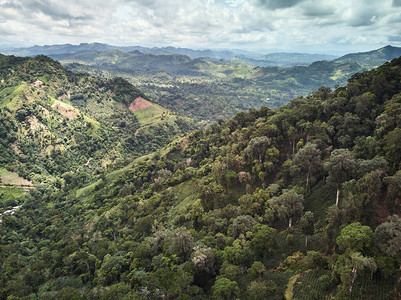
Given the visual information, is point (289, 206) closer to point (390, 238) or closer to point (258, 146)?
point (390, 238)

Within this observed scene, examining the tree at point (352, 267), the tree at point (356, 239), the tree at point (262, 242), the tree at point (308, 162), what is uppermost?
the tree at point (308, 162)

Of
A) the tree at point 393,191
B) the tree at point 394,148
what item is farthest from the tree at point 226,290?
the tree at point 394,148

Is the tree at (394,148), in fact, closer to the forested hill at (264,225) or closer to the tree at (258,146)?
the forested hill at (264,225)

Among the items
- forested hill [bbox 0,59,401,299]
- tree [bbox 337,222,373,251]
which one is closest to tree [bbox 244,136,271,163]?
forested hill [bbox 0,59,401,299]

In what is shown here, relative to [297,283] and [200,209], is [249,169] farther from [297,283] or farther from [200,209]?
[297,283]

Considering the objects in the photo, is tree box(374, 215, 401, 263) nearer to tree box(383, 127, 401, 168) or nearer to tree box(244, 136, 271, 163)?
tree box(383, 127, 401, 168)

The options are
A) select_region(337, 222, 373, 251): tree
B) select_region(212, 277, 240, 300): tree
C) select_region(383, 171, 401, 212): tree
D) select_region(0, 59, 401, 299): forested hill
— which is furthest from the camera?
select_region(383, 171, 401, 212): tree
